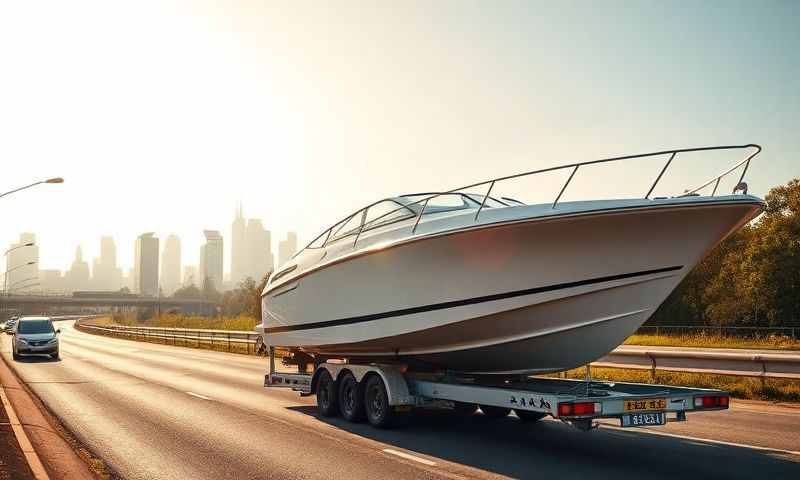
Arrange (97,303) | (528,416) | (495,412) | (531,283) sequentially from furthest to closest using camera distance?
(97,303)
(495,412)
(528,416)
(531,283)

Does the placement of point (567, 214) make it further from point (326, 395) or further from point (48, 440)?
point (48, 440)

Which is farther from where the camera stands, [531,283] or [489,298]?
[489,298]

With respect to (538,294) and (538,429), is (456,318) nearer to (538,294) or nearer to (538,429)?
(538,294)

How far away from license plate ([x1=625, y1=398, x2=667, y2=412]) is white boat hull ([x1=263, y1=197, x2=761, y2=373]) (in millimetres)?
1116

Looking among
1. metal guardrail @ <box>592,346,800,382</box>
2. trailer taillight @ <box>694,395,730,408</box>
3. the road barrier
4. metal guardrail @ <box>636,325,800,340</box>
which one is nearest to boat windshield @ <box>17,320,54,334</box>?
the road barrier

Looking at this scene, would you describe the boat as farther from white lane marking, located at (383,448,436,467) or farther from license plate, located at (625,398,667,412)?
white lane marking, located at (383,448,436,467)

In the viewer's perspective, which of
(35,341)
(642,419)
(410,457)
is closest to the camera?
(642,419)

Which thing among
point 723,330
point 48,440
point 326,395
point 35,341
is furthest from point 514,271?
point 723,330

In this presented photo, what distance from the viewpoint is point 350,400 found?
1128cm

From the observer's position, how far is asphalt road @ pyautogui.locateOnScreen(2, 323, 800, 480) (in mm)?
7457

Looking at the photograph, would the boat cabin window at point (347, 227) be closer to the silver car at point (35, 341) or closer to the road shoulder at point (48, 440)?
the road shoulder at point (48, 440)

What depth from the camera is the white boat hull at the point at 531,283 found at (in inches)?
317

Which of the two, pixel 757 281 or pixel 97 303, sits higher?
pixel 757 281

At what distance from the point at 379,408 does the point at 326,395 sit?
172 centimetres
